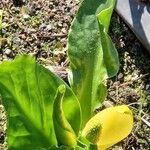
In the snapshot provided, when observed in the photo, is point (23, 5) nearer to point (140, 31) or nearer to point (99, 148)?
point (140, 31)

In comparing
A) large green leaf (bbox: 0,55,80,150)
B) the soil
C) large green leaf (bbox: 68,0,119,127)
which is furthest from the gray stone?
large green leaf (bbox: 0,55,80,150)

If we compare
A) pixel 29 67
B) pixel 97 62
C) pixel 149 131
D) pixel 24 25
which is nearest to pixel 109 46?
pixel 97 62

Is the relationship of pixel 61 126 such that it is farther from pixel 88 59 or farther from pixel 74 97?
pixel 88 59

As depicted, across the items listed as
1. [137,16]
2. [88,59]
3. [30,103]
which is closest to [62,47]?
[137,16]

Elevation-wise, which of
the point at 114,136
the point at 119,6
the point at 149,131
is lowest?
the point at 149,131

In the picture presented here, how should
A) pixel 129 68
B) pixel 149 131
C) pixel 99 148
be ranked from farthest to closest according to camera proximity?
pixel 129 68
pixel 149 131
pixel 99 148

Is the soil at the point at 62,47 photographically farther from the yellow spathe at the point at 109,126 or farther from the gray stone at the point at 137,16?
the yellow spathe at the point at 109,126

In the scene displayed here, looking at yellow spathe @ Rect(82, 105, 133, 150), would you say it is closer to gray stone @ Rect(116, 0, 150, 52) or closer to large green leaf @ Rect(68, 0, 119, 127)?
large green leaf @ Rect(68, 0, 119, 127)
